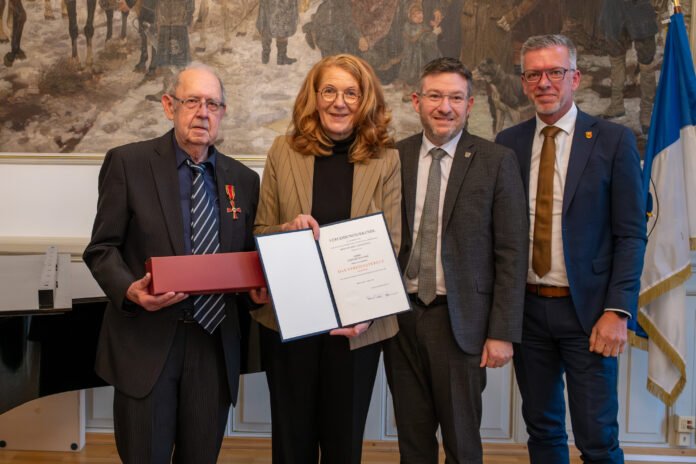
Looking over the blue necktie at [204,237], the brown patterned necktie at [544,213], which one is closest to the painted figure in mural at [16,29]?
the blue necktie at [204,237]

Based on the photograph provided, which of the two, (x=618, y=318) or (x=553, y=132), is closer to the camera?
(x=618, y=318)

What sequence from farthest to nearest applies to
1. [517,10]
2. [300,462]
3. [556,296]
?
[517,10] → [556,296] → [300,462]

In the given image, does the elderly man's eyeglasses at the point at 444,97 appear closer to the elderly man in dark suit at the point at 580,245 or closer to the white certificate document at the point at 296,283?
the elderly man in dark suit at the point at 580,245

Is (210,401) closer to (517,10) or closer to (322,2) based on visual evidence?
(322,2)

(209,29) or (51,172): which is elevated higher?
(209,29)

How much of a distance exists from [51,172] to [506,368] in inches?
137

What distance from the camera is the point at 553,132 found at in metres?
2.37

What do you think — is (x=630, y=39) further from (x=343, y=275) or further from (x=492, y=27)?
(x=343, y=275)

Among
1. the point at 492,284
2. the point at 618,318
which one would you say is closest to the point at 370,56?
the point at 492,284

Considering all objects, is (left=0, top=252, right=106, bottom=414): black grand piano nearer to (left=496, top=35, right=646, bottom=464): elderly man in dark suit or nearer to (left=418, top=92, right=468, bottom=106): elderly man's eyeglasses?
(left=418, top=92, right=468, bottom=106): elderly man's eyeglasses

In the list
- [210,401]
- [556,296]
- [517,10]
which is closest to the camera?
[210,401]

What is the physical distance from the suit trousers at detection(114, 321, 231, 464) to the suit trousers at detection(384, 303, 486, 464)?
28.7 inches

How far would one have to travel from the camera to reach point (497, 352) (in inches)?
81.8

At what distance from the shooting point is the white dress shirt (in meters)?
2.11
